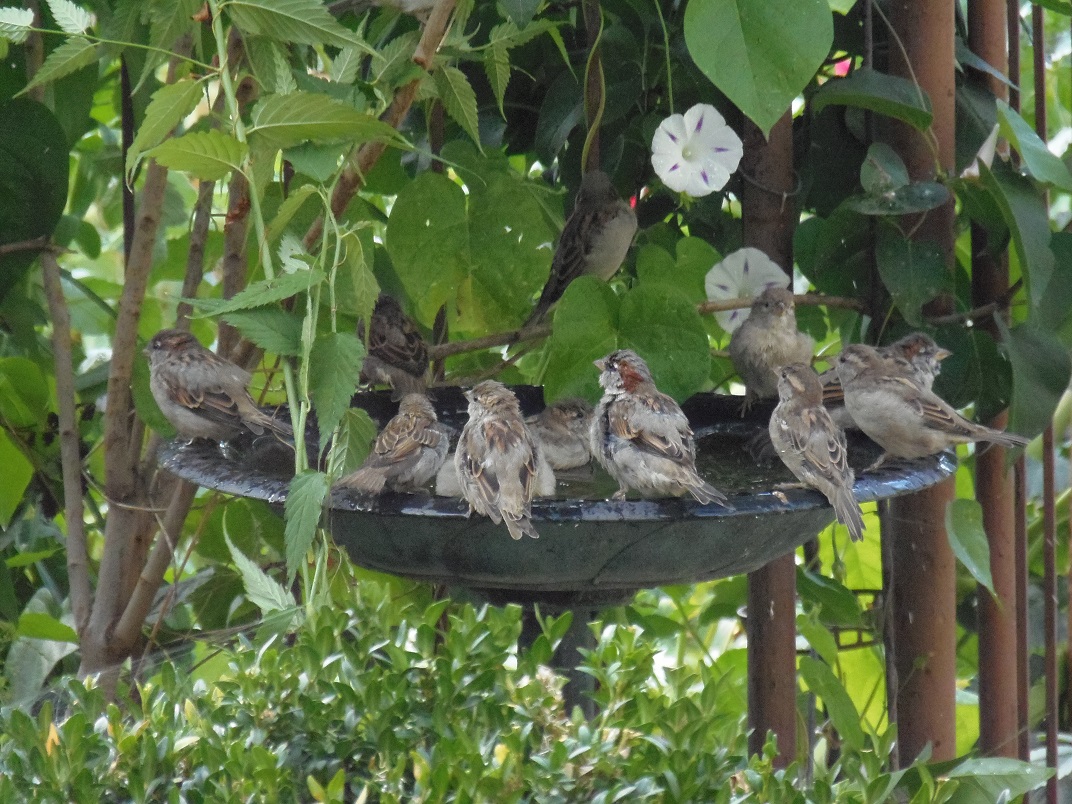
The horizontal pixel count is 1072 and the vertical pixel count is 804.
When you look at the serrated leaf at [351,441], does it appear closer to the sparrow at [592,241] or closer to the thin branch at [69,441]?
the thin branch at [69,441]

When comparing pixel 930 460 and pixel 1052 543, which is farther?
pixel 1052 543

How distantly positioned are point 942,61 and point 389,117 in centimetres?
127

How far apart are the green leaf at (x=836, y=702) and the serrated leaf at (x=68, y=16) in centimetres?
167

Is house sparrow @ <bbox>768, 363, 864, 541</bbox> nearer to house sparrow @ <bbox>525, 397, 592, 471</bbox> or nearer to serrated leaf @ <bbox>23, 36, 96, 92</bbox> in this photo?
house sparrow @ <bbox>525, 397, 592, 471</bbox>

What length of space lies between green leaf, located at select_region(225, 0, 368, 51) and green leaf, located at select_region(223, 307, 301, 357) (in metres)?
0.38

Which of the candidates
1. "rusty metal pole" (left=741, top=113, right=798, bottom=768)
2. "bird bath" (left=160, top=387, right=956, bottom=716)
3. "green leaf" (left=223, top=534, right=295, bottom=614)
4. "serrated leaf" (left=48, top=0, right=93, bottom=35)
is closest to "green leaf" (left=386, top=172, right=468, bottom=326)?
"rusty metal pole" (left=741, top=113, right=798, bottom=768)

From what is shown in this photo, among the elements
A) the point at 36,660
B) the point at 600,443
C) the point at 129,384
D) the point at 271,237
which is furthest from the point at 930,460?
the point at 36,660

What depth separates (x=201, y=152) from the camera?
166 cm

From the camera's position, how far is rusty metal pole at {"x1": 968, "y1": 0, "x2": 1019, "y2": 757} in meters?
2.82

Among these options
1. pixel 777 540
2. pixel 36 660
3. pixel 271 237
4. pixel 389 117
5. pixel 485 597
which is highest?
pixel 389 117

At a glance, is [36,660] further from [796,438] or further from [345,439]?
[796,438]

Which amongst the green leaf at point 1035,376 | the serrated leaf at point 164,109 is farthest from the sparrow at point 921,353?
the serrated leaf at point 164,109

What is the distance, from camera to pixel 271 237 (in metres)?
1.82

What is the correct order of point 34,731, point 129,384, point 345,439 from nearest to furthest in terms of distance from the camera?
point 34,731, point 345,439, point 129,384
